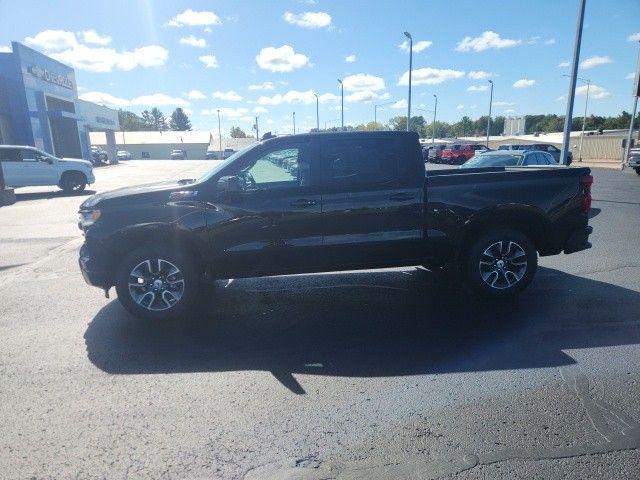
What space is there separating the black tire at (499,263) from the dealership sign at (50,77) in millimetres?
33577

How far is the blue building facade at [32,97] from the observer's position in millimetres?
27297

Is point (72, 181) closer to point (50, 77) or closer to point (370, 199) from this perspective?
point (370, 199)

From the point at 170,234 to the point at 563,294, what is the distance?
4.77 meters

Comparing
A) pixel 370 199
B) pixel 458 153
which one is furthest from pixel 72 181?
pixel 458 153

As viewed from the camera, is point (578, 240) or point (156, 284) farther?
point (578, 240)

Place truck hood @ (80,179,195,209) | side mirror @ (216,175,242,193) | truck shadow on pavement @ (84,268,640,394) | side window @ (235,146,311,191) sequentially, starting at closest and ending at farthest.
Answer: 1. truck shadow on pavement @ (84,268,640,394)
2. side mirror @ (216,175,242,193)
3. truck hood @ (80,179,195,209)
4. side window @ (235,146,311,191)

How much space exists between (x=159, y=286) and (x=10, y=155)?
52.2 ft

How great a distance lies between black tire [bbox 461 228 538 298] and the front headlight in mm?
4159

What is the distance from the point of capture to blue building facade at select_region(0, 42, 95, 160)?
27297 millimetres

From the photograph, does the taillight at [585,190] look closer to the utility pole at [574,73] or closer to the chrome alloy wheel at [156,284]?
the chrome alloy wheel at [156,284]

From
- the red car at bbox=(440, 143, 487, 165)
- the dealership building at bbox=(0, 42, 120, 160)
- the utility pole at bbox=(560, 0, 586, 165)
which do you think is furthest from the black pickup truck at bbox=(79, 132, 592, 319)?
the red car at bbox=(440, 143, 487, 165)

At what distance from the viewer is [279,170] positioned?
4832mm

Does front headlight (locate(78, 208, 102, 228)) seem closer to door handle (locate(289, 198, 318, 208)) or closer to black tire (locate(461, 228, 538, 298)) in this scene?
door handle (locate(289, 198, 318, 208))

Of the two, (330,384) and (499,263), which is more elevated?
(499,263)
